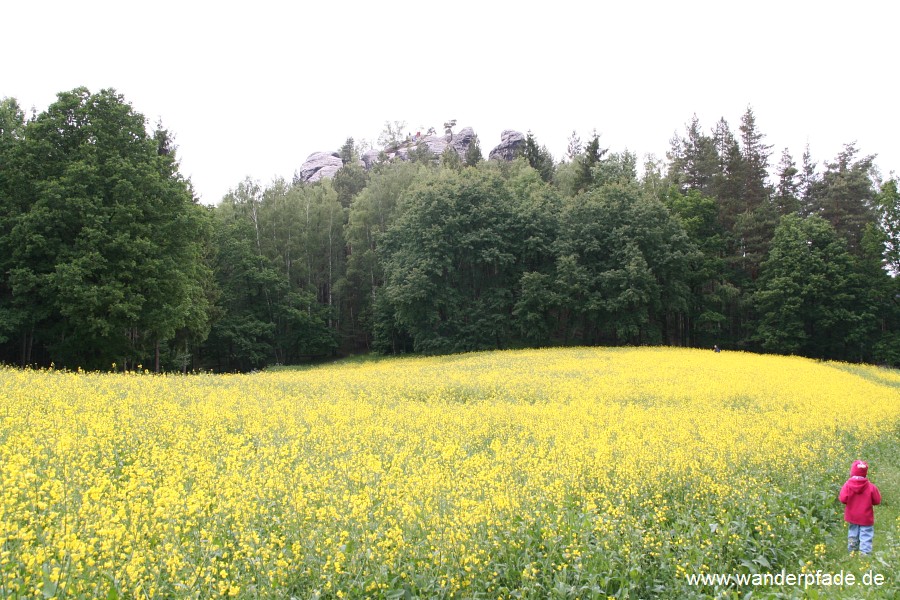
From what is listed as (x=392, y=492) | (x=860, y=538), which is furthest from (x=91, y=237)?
(x=860, y=538)

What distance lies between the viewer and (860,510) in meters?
7.76

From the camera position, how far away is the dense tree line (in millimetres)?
26641

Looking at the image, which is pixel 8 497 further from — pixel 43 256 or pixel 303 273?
pixel 303 273

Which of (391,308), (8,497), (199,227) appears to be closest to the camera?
(8,497)

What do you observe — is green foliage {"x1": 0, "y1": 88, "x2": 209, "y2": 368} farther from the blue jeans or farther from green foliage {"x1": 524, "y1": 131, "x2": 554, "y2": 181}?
green foliage {"x1": 524, "y1": 131, "x2": 554, "y2": 181}

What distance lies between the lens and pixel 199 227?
30391 millimetres

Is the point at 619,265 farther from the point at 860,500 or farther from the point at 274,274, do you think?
the point at 860,500

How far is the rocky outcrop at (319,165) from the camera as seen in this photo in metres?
84.0

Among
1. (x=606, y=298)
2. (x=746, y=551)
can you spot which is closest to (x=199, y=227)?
(x=606, y=298)

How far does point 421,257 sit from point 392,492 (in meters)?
34.1

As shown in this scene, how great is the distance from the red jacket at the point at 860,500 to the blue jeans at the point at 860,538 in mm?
108

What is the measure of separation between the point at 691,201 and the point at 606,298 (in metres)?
13.6

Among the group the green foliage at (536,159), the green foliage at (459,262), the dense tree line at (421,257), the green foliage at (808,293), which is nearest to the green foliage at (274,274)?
the dense tree line at (421,257)

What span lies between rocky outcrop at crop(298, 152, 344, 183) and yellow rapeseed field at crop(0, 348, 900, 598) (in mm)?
72401
